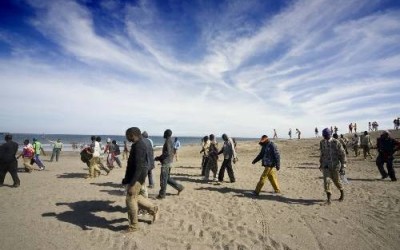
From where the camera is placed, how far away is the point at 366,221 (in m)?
7.09

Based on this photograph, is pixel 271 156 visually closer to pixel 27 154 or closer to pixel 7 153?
pixel 7 153

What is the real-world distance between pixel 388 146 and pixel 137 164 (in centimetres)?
1185

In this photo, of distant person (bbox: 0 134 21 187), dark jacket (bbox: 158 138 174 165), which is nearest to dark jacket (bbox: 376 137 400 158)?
dark jacket (bbox: 158 138 174 165)

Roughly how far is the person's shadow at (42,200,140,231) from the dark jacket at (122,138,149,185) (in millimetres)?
1292

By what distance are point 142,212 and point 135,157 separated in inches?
79.9

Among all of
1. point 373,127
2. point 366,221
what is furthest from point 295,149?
point 366,221

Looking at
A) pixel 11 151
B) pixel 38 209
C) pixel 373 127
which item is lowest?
pixel 38 209

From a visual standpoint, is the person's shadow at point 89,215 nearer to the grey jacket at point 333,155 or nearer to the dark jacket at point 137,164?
the dark jacket at point 137,164

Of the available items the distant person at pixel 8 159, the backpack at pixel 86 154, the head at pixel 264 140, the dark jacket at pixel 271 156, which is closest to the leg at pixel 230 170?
the head at pixel 264 140

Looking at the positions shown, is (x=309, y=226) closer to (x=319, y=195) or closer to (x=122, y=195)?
(x=319, y=195)

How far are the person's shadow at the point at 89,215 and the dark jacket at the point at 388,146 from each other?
11.5 meters

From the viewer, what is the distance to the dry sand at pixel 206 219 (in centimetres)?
574

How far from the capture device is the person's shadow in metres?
6.68

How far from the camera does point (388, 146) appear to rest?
42.0 feet
